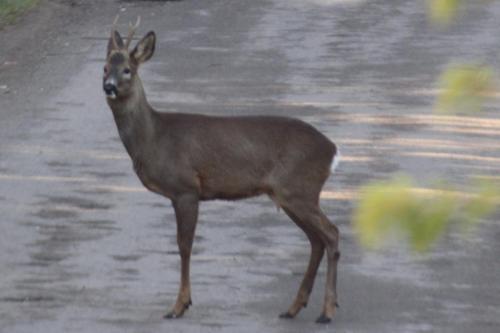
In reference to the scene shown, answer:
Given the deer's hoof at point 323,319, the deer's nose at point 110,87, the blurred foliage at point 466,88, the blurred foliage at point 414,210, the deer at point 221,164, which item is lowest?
the deer's hoof at point 323,319

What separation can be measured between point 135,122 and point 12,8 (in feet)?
41.2

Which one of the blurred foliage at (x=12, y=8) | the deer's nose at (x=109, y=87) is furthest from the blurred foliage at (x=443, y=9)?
the blurred foliage at (x=12, y=8)

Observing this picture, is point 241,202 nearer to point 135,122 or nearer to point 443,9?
point 135,122

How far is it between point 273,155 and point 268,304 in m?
0.96

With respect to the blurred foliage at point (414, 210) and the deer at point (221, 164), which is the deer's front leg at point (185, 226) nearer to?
the deer at point (221, 164)

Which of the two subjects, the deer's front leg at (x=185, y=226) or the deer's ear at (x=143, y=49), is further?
the deer's ear at (x=143, y=49)

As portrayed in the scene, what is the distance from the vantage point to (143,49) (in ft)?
27.9

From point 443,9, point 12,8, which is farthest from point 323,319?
point 12,8

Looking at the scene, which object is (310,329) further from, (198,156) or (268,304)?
(198,156)

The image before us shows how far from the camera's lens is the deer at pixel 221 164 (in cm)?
834

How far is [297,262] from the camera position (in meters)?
9.71

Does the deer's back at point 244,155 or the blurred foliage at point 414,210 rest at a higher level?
the blurred foliage at point 414,210

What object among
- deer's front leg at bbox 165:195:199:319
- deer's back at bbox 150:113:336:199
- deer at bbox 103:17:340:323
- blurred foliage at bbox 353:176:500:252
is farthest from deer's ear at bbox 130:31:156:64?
blurred foliage at bbox 353:176:500:252

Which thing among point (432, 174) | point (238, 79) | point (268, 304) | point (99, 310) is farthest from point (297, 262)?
point (238, 79)
